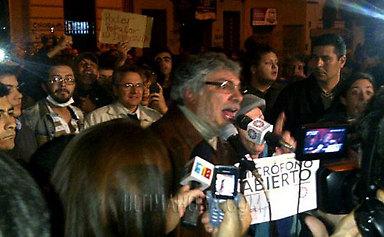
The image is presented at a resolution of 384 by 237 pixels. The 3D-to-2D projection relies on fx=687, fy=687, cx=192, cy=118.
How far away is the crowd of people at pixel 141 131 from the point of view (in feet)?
5.87

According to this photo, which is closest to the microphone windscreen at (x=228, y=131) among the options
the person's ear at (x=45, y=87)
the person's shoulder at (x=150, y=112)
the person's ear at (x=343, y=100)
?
the person's ear at (x=343, y=100)

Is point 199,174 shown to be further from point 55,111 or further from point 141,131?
point 55,111

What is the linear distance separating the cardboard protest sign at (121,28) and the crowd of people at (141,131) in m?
0.58

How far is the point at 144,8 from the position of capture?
20.1m

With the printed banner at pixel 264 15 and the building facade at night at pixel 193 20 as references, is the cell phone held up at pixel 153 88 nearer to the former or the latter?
the building facade at night at pixel 193 20

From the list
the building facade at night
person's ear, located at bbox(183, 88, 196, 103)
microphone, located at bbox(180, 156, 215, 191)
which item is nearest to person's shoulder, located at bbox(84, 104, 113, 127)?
person's ear, located at bbox(183, 88, 196, 103)

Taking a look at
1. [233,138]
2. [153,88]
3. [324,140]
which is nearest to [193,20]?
[153,88]

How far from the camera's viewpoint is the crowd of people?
5.87 ft

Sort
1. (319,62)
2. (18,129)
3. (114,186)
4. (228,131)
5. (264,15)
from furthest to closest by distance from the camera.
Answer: (264,15) < (319,62) < (18,129) < (228,131) < (114,186)

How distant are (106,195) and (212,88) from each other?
2.31m

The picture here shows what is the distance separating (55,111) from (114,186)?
411 centimetres

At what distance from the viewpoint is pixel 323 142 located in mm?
2613

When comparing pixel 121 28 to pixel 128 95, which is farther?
pixel 121 28

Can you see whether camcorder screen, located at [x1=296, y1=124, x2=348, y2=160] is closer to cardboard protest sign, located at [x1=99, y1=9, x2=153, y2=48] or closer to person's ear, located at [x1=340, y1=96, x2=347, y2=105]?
person's ear, located at [x1=340, y1=96, x2=347, y2=105]
